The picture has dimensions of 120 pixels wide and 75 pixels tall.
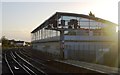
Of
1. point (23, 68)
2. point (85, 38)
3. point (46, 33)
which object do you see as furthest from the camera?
point (46, 33)

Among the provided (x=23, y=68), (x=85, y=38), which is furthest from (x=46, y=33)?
(x=23, y=68)

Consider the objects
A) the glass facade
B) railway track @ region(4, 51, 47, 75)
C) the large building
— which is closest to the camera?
railway track @ region(4, 51, 47, 75)

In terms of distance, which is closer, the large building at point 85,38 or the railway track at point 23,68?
the railway track at point 23,68

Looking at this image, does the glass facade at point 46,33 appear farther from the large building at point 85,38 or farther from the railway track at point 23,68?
the railway track at point 23,68

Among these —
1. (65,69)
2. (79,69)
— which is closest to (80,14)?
(65,69)

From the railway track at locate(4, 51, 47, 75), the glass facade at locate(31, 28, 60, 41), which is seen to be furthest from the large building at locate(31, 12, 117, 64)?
the railway track at locate(4, 51, 47, 75)

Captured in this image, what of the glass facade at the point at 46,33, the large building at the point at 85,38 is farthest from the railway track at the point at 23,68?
the glass facade at the point at 46,33

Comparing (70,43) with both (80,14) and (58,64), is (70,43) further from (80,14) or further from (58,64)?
(58,64)

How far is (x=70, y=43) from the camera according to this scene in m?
51.7

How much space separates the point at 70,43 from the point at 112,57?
12978 millimetres

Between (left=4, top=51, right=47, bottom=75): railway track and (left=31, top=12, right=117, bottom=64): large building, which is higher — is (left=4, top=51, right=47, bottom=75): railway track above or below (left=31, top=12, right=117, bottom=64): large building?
below

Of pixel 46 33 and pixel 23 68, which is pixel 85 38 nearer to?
pixel 46 33

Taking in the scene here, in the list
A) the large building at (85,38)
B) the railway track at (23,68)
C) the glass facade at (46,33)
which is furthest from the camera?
the glass facade at (46,33)

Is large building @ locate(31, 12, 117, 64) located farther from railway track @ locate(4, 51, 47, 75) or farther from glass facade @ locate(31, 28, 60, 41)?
railway track @ locate(4, 51, 47, 75)
